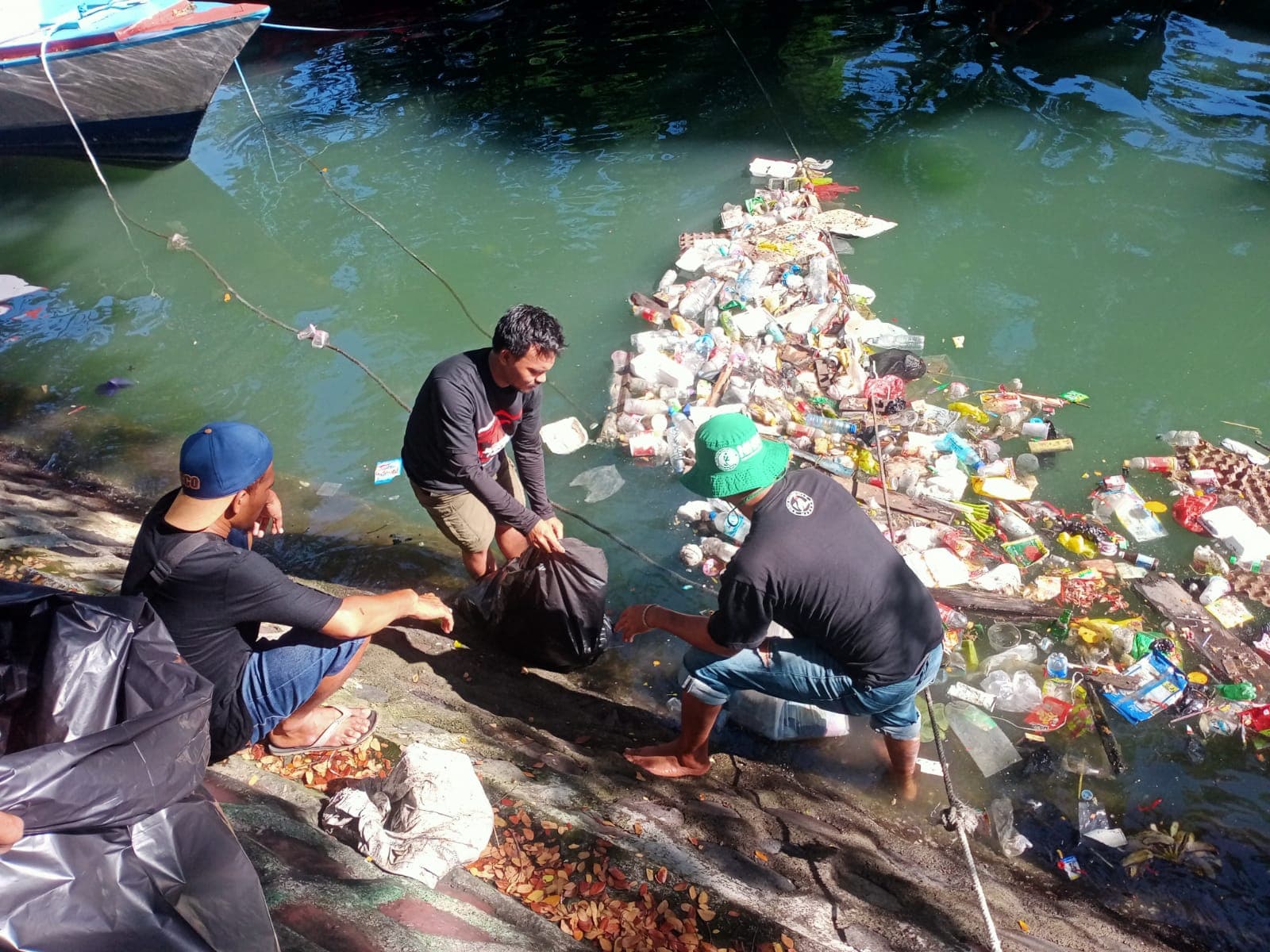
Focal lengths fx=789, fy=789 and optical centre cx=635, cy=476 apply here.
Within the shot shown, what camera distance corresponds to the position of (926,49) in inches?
471

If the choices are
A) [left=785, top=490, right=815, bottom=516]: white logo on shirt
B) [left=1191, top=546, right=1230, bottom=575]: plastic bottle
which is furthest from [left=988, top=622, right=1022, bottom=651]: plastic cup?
[left=785, top=490, right=815, bottom=516]: white logo on shirt

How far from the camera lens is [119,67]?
35.9ft

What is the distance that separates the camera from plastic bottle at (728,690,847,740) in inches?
150

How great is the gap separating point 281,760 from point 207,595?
3.36 ft

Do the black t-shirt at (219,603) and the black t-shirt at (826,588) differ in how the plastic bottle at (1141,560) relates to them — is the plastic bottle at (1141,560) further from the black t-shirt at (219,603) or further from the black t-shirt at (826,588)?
the black t-shirt at (219,603)

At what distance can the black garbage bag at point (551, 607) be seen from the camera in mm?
3775

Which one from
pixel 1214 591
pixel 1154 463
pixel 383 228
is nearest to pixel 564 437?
pixel 1154 463

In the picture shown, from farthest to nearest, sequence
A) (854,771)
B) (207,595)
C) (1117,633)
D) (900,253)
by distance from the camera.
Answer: (900,253) < (1117,633) < (854,771) < (207,595)

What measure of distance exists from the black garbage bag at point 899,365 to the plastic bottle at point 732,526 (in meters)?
1.82

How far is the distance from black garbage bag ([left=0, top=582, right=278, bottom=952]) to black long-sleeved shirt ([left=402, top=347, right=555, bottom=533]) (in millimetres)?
1452

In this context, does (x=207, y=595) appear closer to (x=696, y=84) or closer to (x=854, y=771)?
(x=854, y=771)

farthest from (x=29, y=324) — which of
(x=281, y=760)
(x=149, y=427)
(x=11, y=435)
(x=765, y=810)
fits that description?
(x=765, y=810)

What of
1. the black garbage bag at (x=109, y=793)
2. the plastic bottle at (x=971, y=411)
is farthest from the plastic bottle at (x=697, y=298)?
the black garbage bag at (x=109, y=793)

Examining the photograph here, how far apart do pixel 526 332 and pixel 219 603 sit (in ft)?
5.12
